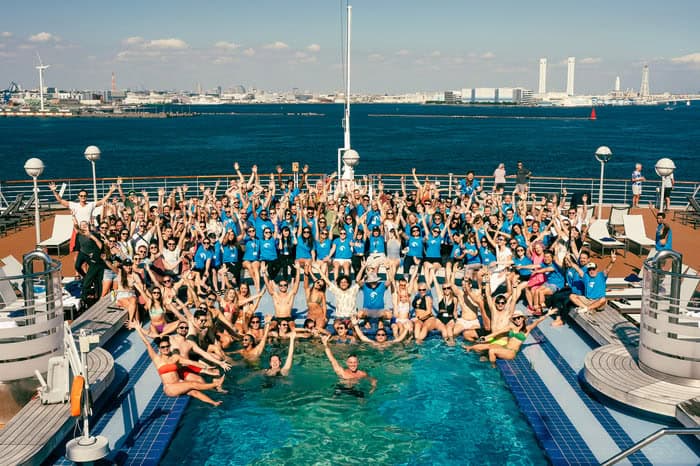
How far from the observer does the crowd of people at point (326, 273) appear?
8930mm

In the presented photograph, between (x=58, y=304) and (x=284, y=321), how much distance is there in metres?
3.01

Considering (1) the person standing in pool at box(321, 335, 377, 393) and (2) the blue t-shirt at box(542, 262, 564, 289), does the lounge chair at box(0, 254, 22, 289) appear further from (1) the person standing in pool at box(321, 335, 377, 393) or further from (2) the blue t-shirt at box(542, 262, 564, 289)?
(2) the blue t-shirt at box(542, 262, 564, 289)

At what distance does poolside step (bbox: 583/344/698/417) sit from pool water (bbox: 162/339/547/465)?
3.36 feet

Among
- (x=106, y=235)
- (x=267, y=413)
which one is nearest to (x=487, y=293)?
(x=267, y=413)

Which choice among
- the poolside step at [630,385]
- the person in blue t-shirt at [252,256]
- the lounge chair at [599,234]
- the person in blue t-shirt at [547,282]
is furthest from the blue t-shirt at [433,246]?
the lounge chair at [599,234]

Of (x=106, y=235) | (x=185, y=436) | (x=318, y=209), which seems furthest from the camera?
(x=318, y=209)

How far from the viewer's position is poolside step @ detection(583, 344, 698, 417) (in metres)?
6.86

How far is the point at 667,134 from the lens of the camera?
4331 inches

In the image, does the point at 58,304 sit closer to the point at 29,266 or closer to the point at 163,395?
the point at 29,266

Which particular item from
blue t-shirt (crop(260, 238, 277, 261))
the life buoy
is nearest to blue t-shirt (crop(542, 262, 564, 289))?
blue t-shirt (crop(260, 238, 277, 261))

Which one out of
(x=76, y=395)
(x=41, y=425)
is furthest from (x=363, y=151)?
(x=76, y=395)

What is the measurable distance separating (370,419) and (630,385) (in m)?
2.94

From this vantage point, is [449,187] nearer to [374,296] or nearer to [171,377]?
[374,296]

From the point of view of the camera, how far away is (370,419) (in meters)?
7.50
